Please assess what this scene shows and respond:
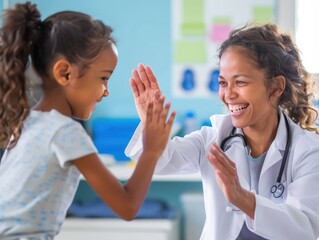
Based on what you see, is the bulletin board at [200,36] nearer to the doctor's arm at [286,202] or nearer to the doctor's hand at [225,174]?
the doctor's arm at [286,202]

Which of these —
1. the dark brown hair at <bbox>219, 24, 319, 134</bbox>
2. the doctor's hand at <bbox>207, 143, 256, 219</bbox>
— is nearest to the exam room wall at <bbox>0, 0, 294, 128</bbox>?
the dark brown hair at <bbox>219, 24, 319, 134</bbox>

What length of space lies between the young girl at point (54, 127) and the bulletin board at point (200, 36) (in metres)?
2.02

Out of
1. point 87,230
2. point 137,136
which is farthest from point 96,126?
point 137,136

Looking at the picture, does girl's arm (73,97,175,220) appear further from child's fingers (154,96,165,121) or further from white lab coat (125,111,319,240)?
white lab coat (125,111,319,240)

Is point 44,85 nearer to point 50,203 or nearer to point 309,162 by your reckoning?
point 50,203

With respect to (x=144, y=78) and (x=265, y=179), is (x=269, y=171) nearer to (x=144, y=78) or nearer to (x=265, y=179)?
(x=265, y=179)

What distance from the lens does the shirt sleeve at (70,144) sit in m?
1.26

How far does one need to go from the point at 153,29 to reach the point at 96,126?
67cm

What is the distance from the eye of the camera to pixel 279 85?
1.95m

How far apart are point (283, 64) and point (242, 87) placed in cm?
19

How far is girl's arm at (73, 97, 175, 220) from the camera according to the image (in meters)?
1.29

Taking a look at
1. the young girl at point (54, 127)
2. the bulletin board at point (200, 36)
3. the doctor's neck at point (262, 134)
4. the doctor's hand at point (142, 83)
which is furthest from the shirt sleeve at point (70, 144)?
the bulletin board at point (200, 36)

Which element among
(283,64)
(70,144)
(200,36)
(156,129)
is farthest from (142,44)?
(70,144)

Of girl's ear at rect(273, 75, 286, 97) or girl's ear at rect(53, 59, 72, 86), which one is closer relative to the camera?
girl's ear at rect(53, 59, 72, 86)
